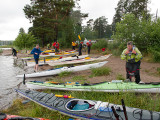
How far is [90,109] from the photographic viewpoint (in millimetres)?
3043

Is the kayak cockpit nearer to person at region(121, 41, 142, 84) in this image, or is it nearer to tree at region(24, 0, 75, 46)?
person at region(121, 41, 142, 84)

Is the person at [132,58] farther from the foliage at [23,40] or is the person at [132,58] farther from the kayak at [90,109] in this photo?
the foliage at [23,40]

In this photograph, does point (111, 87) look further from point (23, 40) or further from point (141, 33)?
point (23, 40)

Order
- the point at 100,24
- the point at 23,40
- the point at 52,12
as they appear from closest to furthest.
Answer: the point at 52,12 → the point at 23,40 → the point at 100,24

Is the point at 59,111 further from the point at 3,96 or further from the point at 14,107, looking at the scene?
the point at 3,96

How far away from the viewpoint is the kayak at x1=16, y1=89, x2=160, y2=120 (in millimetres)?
2639

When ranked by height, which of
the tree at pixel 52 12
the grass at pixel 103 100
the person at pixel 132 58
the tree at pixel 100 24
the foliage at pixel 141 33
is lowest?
the grass at pixel 103 100

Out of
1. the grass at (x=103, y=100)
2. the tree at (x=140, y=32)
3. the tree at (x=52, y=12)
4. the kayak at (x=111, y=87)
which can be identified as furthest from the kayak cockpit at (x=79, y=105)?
the tree at (x=52, y=12)

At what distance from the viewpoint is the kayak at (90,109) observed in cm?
264

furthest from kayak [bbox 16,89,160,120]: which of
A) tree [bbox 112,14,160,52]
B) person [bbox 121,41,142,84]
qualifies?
tree [bbox 112,14,160,52]

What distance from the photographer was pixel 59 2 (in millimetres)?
18328

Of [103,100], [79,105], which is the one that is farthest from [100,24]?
[79,105]

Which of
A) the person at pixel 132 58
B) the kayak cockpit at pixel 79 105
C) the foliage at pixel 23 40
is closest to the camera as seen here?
the kayak cockpit at pixel 79 105

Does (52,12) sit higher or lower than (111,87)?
higher
